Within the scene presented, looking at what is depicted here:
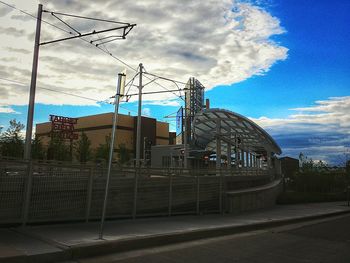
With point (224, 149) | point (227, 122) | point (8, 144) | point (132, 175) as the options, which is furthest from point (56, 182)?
point (224, 149)

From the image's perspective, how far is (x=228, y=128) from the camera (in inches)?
1473

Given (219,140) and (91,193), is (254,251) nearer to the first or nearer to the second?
(91,193)

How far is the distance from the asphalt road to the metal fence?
11.0ft

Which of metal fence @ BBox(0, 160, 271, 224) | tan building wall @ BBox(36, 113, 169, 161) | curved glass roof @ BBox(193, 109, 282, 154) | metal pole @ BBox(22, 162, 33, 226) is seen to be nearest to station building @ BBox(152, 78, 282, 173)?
curved glass roof @ BBox(193, 109, 282, 154)

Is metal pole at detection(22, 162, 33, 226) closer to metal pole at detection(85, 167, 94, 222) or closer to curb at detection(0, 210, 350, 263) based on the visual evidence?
metal pole at detection(85, 167, 94, 222)

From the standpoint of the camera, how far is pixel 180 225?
14.3m

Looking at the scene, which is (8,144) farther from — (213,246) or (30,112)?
(213,246)

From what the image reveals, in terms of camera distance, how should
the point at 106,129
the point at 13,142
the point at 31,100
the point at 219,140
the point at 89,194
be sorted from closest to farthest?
the point at 89,194
the point at 31,100
the point at 219,140
the point at 13,142
the point at 106,129

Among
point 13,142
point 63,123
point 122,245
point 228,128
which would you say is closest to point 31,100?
point 122,245

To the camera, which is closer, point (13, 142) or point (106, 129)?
point (13, 142)

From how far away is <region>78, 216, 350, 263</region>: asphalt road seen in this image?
382 inches

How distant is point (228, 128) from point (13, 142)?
26.3m

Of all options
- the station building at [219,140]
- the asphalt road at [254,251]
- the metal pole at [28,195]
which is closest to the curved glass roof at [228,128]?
the station building at [219,140]

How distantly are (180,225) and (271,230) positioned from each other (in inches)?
142
